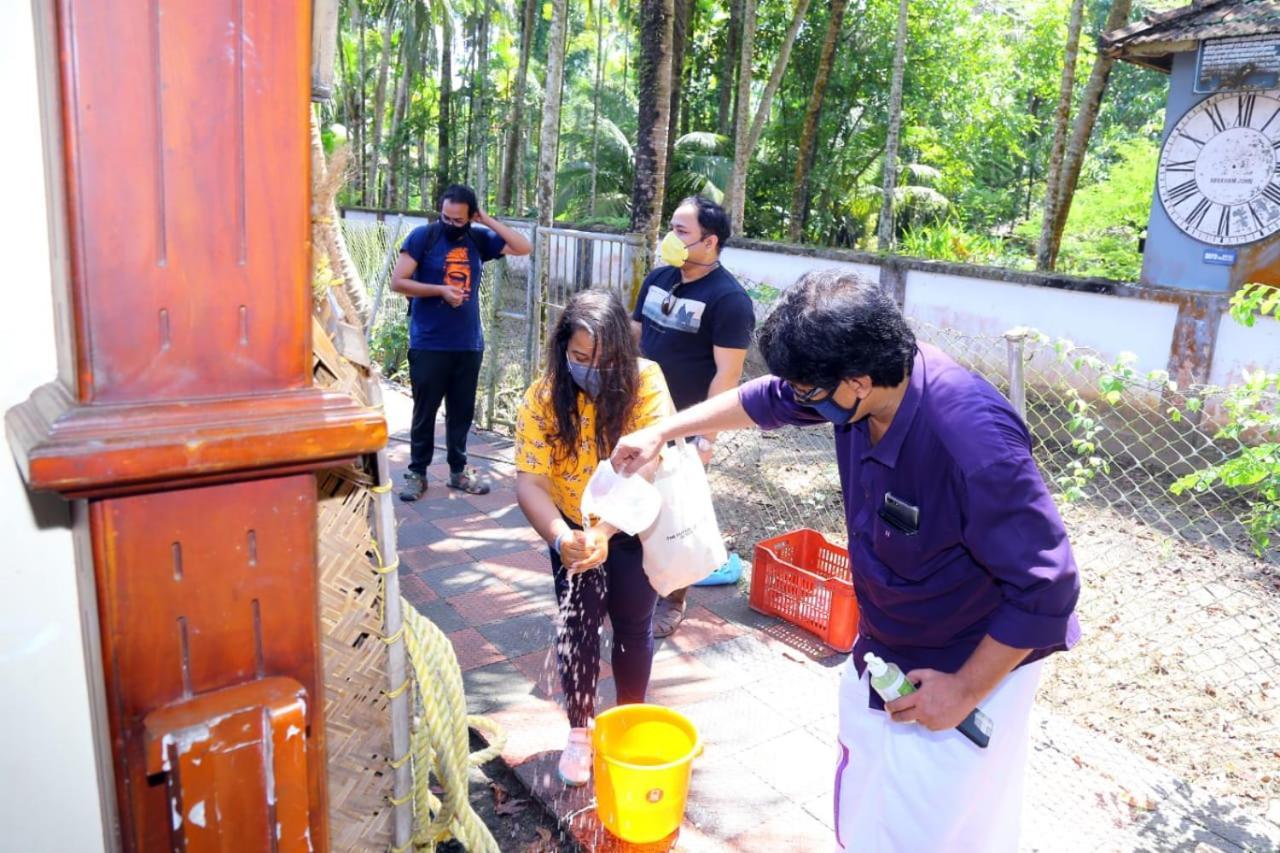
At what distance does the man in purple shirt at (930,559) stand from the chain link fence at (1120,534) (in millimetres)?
1473

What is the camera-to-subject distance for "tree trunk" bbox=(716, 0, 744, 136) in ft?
61.3

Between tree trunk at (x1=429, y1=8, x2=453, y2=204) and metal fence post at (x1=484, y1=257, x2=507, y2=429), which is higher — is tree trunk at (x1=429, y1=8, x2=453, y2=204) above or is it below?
above

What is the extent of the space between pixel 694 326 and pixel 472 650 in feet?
5.59

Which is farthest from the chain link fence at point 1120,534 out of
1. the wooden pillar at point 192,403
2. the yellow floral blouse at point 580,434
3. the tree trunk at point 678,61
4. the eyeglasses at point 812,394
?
the tree trunk at point 678,61

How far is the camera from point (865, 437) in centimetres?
207

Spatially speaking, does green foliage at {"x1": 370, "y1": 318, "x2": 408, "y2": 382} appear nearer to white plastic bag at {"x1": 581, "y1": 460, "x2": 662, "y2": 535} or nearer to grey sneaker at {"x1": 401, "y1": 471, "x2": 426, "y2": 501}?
grey sneaker at {"x1": 401, "y1": 471, "x2": 426, "y2": 501}

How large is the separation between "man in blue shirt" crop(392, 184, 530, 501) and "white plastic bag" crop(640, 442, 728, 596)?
9.50 feet

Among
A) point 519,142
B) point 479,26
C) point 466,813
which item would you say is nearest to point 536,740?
point 466,813

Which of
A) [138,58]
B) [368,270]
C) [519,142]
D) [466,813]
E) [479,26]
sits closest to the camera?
[138,58]

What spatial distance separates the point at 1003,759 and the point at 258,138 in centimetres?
193

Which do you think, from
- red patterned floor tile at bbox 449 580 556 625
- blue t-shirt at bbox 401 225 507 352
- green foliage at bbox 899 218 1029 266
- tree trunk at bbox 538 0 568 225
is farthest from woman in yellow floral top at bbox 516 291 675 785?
green foliage at bbox 899 218 1029 266

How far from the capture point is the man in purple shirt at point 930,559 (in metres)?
1.80

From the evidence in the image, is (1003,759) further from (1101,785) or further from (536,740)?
(536,740)

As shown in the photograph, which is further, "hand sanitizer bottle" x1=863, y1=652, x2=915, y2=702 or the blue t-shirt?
the blue t-shirt
